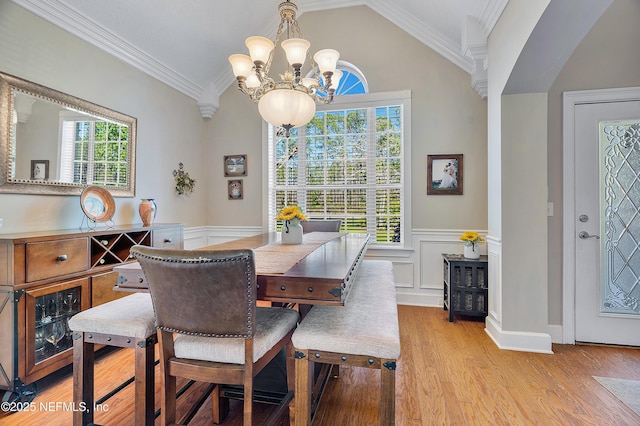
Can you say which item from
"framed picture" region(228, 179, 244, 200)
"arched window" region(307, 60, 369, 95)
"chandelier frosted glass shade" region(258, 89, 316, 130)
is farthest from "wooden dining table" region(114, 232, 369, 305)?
"arched window" region(307, 60, 369, 95)

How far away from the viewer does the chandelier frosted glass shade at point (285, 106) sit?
2088 mm

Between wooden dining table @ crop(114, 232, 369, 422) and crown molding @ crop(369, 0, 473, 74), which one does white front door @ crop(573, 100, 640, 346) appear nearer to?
crown molding @ crop(369, 0, 473, 74)

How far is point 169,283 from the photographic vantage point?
1.18 meters

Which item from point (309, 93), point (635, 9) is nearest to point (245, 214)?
point (309, 93)

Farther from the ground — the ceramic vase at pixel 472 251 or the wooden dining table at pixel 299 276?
the wooden dining table at pixel 299 276

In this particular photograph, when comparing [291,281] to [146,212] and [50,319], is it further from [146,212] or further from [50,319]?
[146,212]

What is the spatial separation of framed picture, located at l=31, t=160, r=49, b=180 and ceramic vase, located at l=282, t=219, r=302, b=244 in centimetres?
190

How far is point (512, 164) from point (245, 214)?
10.4 feet

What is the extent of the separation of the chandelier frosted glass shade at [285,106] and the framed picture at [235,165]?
78.8 inches

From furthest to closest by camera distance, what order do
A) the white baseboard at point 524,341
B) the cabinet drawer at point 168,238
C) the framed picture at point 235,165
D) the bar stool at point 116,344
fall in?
the framed picture at point 235,165
the cabinet drawer at point 168,238
the white baseboard at point 524,341
the bar stool at point 116,344

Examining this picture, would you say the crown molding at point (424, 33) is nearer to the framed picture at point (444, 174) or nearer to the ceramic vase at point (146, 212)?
the framed picture at point (444, 174)

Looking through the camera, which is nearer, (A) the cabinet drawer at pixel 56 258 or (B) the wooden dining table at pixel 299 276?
(B) the wooden dining table at pixel 299 276

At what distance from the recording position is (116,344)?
4.71 feet

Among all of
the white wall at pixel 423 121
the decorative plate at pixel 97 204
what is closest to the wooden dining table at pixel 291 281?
the decorative plate at pixel 97 204
